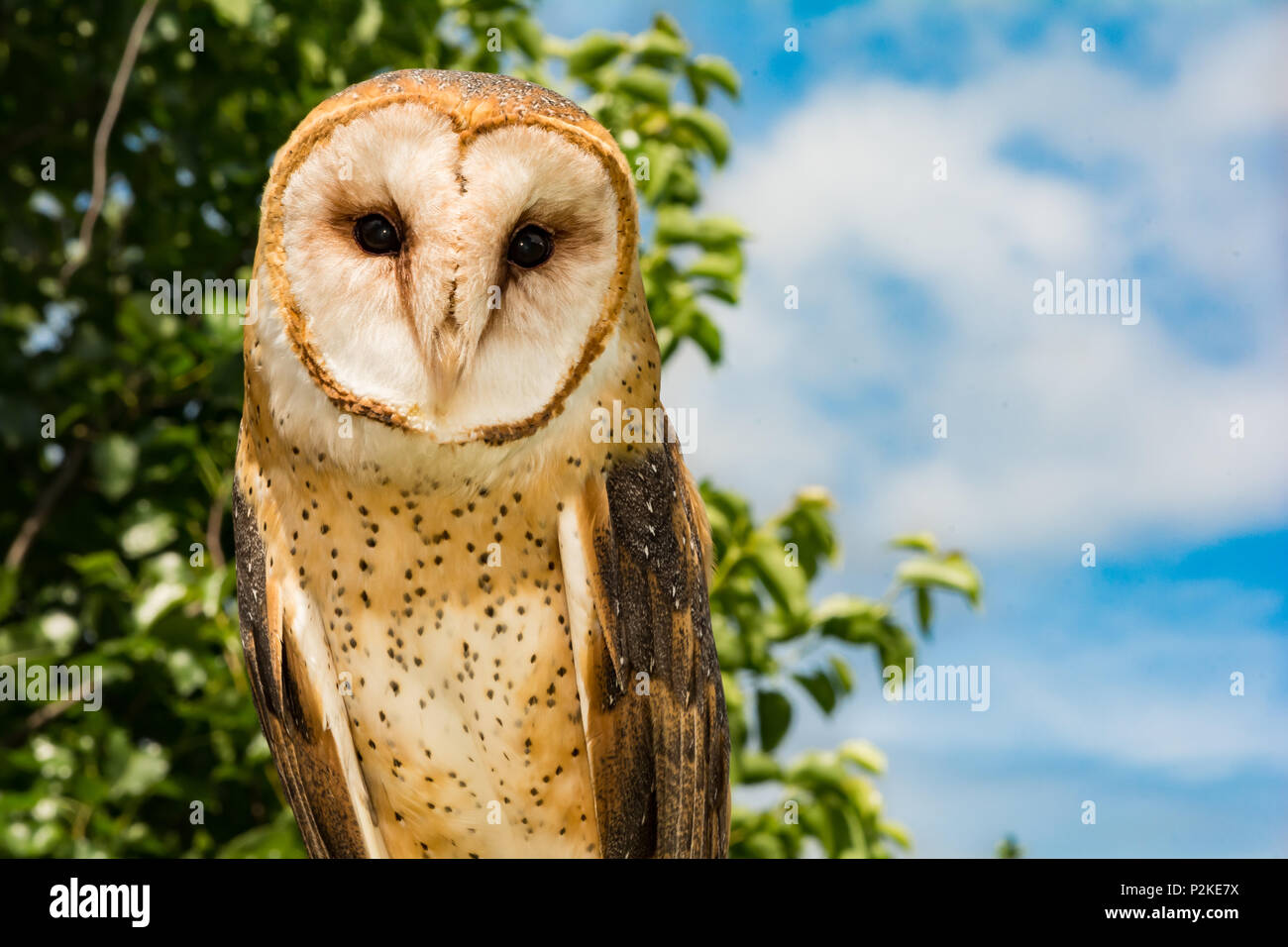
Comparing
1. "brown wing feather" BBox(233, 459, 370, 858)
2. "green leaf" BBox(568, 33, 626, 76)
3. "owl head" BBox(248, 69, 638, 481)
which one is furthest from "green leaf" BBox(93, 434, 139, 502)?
"owl head" BBox(248, 69, 638, 481)

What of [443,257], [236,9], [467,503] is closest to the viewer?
[443,257]

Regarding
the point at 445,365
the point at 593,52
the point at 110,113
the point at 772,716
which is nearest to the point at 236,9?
the point at 110,113

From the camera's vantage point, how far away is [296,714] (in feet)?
4.65

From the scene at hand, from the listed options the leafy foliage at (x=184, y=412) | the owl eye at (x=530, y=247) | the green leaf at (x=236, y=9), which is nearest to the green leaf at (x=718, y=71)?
the leafy foliage at (x=184, y=412)

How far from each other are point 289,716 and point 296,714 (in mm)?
11

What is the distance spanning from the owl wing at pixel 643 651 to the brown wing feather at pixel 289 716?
34 centimetres

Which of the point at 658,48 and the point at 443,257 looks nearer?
the point at 443,257

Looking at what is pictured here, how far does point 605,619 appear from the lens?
4.20 feet

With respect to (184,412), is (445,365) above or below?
below

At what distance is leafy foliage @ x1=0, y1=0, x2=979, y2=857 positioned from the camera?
2.36m

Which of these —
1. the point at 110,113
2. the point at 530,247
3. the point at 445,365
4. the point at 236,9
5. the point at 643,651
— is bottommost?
the point at 643,651

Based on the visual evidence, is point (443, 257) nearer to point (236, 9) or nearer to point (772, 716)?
point (236, 9)
